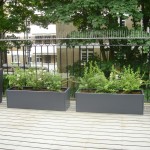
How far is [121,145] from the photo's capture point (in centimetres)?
345

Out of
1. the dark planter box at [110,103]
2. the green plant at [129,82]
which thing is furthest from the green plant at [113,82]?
the dark planter box at [110,103]

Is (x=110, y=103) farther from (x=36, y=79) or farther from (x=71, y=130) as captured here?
(x=36, y=79)

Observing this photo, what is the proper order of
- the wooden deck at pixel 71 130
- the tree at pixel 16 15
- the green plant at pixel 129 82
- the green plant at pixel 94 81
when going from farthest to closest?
the tree at pixel 16 15 → the green plant at pixel 94 81 → the green plant at pixel 129 82 → the wooden deck at pixel 71 130

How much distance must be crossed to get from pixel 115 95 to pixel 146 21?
8.42 metres

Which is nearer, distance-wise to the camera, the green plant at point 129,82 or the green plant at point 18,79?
the green plant at point 129,82

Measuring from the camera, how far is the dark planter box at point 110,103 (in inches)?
182

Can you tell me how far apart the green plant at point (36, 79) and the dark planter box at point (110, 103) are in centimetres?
54

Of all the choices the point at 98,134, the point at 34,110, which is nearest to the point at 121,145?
the point at 98,134

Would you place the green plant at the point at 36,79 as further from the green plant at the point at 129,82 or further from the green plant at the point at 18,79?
the green plant at the point at 129,82

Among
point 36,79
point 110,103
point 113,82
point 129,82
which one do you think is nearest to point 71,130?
point 110,103

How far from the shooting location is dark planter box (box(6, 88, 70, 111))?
4922mm

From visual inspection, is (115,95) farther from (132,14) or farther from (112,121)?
(132,14)

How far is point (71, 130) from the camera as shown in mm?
3992

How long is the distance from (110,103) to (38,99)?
4.28ft
